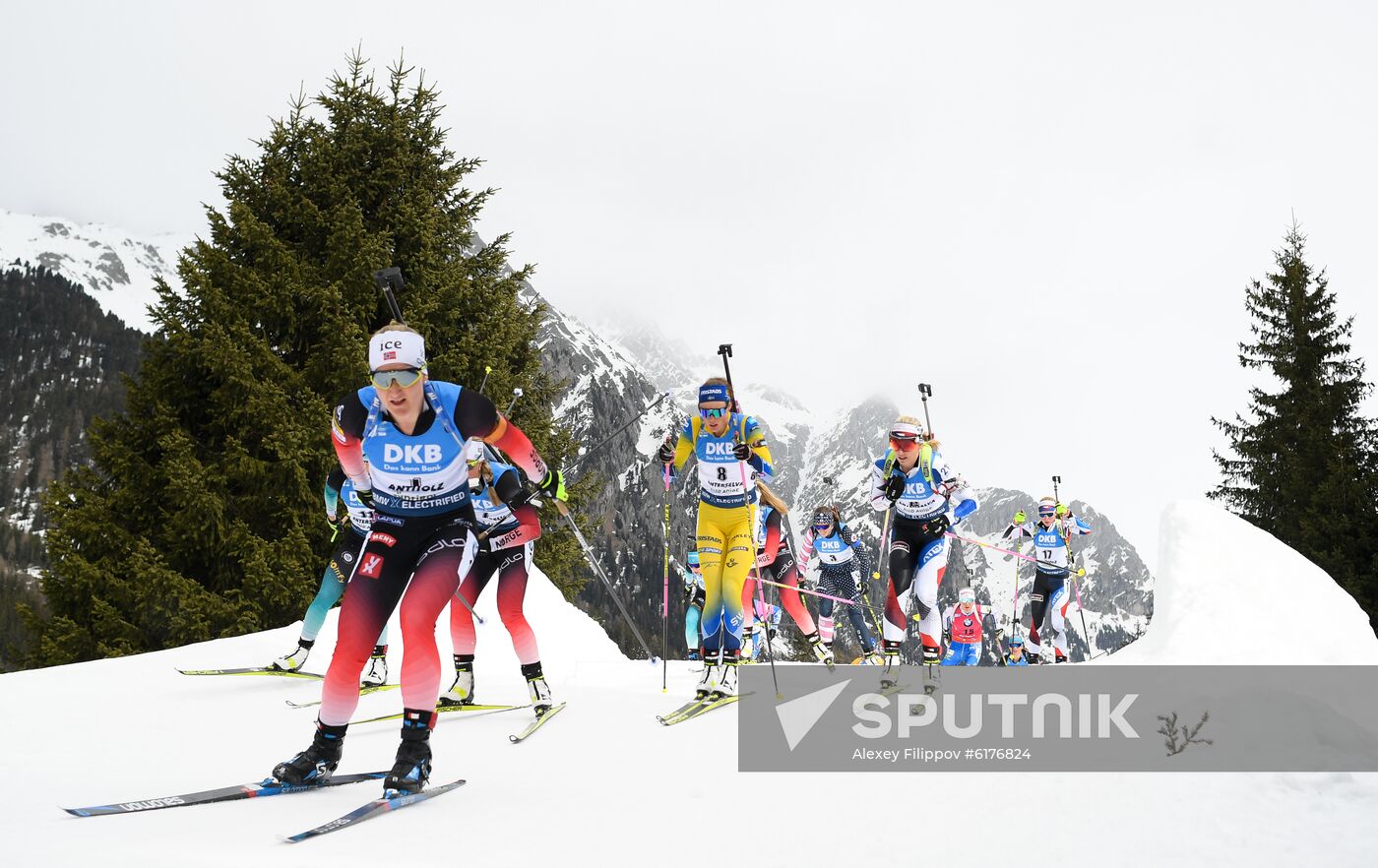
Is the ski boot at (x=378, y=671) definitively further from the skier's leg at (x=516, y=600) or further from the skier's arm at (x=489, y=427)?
the skier's arm at (x=489, y=427)

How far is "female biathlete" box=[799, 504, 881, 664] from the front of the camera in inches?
574

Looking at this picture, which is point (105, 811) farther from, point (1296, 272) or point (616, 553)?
point (616, 553)

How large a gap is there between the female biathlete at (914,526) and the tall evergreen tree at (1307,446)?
22183 mm

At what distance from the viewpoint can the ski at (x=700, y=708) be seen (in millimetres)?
6527

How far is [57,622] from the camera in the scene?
13.0 m

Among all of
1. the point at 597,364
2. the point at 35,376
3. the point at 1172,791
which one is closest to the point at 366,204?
the point at 1172,791

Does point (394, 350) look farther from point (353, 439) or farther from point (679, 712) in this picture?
point (679, 712)

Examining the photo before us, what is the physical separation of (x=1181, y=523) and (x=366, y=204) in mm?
15765

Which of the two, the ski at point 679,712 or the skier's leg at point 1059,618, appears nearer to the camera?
the ski at point 679,712

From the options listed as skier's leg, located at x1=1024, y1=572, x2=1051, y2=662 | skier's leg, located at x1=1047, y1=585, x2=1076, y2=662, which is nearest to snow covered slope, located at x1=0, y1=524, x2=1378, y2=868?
skier's leg, located at x1=1024, y1=572, x2=1051, y2=662

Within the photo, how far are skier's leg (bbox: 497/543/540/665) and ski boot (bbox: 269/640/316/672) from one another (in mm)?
2580

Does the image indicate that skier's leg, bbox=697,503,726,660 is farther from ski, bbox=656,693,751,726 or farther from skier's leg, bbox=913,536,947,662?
skier's leg, bbox=913,536,947,662

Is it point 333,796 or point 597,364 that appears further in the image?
point 597,364

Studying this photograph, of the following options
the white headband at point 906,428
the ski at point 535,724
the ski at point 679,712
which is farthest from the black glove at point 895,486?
the ski at point 535,724
